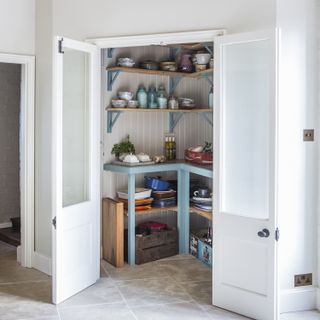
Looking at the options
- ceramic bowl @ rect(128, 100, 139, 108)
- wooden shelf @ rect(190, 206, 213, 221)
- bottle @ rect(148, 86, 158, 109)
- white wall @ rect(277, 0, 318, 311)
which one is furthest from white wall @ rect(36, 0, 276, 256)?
wooden shelf @ rect(190, 206, 213, 221)

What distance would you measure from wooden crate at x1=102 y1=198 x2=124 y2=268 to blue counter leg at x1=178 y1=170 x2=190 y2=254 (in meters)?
0.75

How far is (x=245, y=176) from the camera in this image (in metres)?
3.61

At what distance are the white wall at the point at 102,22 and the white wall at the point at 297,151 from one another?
0.78 feet

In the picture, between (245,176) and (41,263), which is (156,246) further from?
(245,176)

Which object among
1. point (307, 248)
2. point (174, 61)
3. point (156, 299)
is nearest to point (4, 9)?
point (174, 61)

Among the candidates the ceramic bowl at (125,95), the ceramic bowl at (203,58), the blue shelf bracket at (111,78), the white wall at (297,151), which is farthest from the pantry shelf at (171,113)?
the white wall at (297,151)

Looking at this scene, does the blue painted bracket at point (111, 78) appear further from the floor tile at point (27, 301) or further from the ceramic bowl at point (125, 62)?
the floor tile at point (27, 301)

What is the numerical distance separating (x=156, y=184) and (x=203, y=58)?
4.74ft

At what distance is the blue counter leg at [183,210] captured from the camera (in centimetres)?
515

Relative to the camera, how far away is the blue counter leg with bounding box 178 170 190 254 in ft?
16.9

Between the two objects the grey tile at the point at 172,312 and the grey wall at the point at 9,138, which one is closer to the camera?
the grey tile at the point at 172,312

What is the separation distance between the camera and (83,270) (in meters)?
4.12

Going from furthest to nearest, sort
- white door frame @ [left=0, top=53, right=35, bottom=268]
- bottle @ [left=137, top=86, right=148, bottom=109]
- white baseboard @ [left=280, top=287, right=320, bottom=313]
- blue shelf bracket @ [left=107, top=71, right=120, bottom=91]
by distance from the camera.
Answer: bottle @ [left=137, top=86, right=148, bottom=109], blue shelf bracket @ [left=107, top=71, right=120, bottom=91], white door frame @ [left=0, top=53, right=35, bottom=268], white baseboard @ [left=280, top=287, right=320, bottom=313]

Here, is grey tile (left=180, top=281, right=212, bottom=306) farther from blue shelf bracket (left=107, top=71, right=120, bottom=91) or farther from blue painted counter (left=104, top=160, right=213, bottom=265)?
blue shelf bracket (left=107, top=71, right=120, bottom=91)
